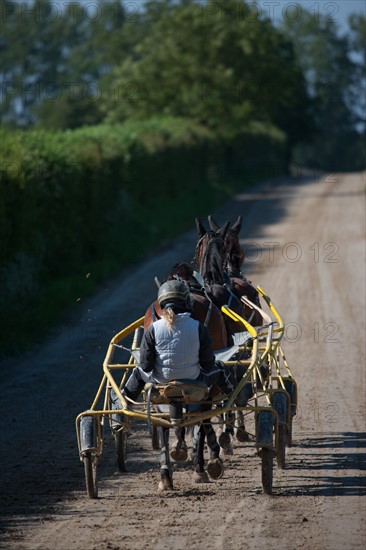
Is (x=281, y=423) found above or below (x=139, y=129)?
below

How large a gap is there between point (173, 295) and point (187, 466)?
1.94 meters

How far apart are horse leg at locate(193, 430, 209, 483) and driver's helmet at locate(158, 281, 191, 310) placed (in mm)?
1107

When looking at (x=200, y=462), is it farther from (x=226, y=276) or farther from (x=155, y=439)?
(x=226, y=276)

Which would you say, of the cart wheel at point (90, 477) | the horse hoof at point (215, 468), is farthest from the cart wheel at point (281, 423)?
the cart wheel at point (90, 477)

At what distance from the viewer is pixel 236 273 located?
12.1 m

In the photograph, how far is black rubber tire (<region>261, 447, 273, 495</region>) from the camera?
Result: 29.7ft

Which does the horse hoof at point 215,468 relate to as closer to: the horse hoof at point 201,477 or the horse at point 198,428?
the horse at point 198,428

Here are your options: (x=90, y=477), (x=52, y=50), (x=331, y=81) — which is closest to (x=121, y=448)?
(x=90, y=477)

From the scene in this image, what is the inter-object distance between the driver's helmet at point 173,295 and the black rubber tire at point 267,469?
56.0 inches

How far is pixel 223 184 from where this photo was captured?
1705 inches

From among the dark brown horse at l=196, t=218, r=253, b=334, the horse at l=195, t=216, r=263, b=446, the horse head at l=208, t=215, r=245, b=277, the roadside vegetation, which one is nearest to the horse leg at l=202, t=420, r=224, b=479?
the horse at l=195, t=216, r=263, b=446

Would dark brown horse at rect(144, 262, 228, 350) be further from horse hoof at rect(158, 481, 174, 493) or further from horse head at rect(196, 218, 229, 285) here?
horse hoof at rect(158, 481, 174, 493)

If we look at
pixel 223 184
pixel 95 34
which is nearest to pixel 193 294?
pixel 223 184

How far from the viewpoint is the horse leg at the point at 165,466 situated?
9.23 m
